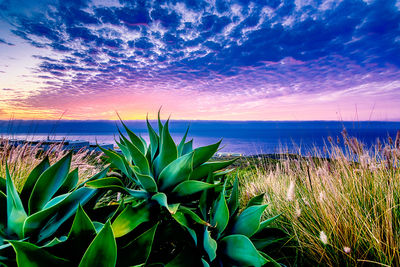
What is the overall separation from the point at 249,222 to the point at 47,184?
1040 millimetres

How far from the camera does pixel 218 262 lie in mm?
1017

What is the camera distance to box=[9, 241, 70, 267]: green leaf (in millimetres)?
647

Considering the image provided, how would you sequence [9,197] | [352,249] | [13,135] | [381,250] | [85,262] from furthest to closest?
1. [13,135]
2. [352,249]
3. [381,250]
4. [9,197]
5. [85,262]

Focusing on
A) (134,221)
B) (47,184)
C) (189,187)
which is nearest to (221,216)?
(189,187)

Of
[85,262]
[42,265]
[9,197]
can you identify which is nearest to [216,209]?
[85,262]

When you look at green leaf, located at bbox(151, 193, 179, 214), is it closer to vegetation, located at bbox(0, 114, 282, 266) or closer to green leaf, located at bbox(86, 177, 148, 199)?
vegetation, located at bbox(0, 114, 282, 266)

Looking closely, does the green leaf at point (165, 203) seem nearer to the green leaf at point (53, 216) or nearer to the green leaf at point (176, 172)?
the green leaf at point (176, 172)

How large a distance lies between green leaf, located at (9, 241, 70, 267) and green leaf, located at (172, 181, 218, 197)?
54cm

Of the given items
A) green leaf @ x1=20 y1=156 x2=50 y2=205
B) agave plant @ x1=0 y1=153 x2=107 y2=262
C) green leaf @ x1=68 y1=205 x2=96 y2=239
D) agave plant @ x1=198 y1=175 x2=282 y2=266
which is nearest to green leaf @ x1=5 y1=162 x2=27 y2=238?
agave plant @ x1=0 y1=153 x2=107 y2=262

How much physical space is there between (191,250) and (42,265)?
58 centimetres

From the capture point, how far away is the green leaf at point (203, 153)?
1.21m

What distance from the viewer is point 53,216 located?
2.98ft

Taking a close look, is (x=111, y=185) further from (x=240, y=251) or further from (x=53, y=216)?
(x=240, y=251)

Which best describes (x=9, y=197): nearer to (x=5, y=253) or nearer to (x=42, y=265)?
(x=5, y=253)
